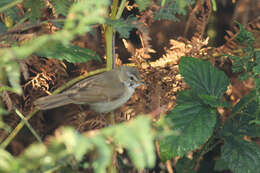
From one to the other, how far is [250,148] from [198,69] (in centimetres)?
46

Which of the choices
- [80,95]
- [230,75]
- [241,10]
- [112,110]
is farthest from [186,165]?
[241,10]

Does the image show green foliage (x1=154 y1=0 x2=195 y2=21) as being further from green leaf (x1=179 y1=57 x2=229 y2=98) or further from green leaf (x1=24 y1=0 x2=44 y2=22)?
green leaf (x1=24 y1=0 x2=44 y2=22)

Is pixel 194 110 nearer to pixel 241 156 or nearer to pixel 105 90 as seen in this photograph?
pixel 241 156

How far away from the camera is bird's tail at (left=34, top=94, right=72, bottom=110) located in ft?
5.65

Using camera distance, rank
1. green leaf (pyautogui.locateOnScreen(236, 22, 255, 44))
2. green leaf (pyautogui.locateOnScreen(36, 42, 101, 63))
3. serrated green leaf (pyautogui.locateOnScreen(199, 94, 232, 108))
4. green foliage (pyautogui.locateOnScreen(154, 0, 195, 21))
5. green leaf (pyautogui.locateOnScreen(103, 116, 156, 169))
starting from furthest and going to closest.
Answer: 1. green foliage (pyautogui.locateOnScreen(154, 0, 195, 21))
2. green leaf (pyautogui.locateOnScreen(236, 22, 255, 44))
3. serrated green leaf (pyautogui.locateOnScreen(199, 94, 232, 108))
4. green leaf (pyautogui.locateOnScreen(36, 42, 101, 63))
5. green leaf (pyautogui.locateOnScreen(103, 116, 156, 169))

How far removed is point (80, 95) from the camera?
200 centimetres

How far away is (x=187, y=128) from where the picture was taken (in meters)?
1.50

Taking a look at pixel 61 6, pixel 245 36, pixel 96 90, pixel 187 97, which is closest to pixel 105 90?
pixel 96 90

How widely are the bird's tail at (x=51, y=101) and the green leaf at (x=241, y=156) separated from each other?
2.87 ft

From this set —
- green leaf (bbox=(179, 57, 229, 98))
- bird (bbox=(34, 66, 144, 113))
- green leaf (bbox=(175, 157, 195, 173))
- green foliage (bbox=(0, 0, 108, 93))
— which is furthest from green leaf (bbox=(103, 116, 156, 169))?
green leaf (bbox=(175, 157, 195, 173))

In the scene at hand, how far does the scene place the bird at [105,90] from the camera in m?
1.95

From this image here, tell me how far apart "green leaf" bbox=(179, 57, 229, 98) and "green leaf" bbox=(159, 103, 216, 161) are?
0.14 m

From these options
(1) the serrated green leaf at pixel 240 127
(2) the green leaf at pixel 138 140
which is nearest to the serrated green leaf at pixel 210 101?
(1) the serrated green leaf at pixel 240 127

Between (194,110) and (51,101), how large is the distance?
0.73 meters
